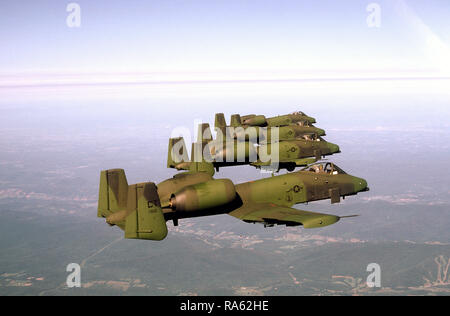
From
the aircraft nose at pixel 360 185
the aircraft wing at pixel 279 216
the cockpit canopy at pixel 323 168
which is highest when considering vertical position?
the cockpit canopy at pixel 323 168

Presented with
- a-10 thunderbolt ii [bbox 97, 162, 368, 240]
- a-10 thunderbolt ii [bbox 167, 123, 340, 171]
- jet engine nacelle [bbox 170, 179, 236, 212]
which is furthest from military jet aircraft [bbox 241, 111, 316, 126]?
jet engine nacelle [bbox 170, 179, 236, 212]

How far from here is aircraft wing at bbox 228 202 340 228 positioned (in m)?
18.9

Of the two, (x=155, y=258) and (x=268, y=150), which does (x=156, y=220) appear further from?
(x=155, y=258)

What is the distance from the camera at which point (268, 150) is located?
3331 centimetres

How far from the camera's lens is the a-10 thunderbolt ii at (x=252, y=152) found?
31688 mm

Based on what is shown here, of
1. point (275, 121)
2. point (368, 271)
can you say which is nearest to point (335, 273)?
point (368, 271)

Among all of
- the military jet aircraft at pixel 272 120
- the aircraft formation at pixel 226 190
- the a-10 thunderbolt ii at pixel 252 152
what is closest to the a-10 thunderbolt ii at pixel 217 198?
the aircraft formation at pixel 226 190

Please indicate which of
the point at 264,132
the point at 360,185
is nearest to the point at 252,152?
the point at 264,132

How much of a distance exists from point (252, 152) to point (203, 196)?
41.4 feet

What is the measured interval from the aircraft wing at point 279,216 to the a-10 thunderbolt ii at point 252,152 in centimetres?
835

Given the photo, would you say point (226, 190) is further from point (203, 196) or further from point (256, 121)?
point (256, 121)

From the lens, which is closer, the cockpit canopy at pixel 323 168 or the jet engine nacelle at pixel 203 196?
the jet engine nacelle at pixel 203 196

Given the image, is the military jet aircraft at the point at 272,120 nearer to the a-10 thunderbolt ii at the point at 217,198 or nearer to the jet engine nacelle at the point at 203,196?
the a-10 thunderbolt ii at the point at 217,198
